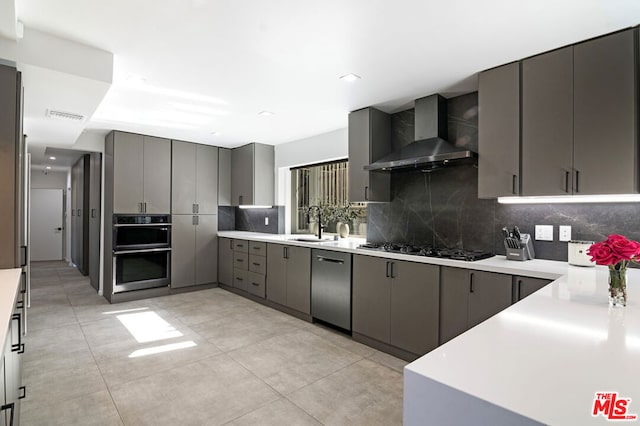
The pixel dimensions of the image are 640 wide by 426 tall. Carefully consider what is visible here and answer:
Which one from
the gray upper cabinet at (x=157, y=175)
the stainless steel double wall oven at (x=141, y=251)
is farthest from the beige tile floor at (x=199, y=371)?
the gray upper cabinet at (x=157, y=175)

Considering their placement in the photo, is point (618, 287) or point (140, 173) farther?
point (140, 173)

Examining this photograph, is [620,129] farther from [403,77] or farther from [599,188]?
[403,77]

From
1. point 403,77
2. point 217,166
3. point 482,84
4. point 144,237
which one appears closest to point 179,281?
point 144,237

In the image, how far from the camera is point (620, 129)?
1.94 meters

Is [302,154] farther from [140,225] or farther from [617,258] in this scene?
[617,258]

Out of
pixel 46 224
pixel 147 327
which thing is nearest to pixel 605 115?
pixel 147 327

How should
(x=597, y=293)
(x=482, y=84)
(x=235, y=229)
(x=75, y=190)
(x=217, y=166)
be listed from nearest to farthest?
(x=597, y=293) < (x=482, y=84) < (x=217, y=166) < (x=235, y=229) < (x=75, y=190)

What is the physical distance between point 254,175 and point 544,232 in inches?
154

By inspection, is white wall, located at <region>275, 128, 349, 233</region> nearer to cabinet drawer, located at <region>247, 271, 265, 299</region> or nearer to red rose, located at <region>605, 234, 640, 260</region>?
cabinet drawer, located at <region>247, 271, 265, 299</region>

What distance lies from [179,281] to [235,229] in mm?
1439

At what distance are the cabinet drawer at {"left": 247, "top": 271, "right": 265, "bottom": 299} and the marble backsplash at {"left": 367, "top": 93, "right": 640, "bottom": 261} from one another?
167cm

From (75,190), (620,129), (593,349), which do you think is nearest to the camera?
(593,349)

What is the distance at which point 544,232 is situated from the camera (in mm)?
2547

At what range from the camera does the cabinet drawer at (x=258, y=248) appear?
14.5 ft
